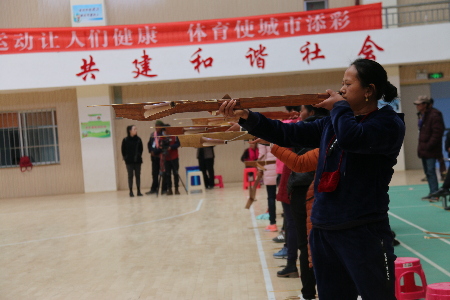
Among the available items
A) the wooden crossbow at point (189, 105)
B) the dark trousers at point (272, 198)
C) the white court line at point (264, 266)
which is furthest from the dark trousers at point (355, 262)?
the dark trousers at point (272, 198)

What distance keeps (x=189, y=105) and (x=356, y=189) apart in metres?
0.75

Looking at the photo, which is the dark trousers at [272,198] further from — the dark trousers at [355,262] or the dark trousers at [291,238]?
the dark trousers at [355,262]

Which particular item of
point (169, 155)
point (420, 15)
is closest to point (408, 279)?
point (169, 155)

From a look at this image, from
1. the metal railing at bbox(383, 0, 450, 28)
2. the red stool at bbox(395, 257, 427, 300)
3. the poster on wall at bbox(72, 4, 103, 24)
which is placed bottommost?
the red stool at bbox(395, 257, 427, 300)

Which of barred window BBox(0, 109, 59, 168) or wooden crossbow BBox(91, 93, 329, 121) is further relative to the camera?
barred window BBox(0, 109, 59, 168)

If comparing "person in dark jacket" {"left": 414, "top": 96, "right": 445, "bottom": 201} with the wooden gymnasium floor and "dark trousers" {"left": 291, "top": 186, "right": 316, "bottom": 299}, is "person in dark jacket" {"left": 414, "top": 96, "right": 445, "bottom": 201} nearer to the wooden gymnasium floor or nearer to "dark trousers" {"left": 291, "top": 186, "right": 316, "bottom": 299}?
the wooden gymnasium floor

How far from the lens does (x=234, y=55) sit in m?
14.6

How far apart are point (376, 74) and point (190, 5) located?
14.8 meters

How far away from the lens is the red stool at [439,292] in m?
3.50

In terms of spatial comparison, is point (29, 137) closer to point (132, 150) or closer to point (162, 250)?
point (132, 150)

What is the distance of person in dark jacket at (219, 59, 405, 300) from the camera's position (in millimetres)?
2217

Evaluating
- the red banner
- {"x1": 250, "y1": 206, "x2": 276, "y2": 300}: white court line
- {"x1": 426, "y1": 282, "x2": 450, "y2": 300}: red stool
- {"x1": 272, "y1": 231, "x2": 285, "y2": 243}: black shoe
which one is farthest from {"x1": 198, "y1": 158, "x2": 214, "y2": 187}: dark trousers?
{"x1": 426, "y1": 282, "x2": 450, "y2": 300}: red stool

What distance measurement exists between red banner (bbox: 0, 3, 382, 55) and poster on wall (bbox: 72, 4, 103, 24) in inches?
52.1

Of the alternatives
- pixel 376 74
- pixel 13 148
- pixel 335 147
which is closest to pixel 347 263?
pixel 335 147
